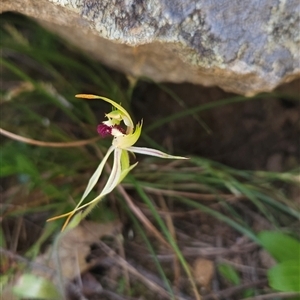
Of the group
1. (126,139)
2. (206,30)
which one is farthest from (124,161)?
(206,30)

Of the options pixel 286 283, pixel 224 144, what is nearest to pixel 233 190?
pixel 224 144

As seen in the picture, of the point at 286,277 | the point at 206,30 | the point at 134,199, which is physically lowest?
the point at 286,277

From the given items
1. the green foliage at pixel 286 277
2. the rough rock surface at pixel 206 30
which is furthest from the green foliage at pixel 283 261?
the rough rock surface at pixel 206 30

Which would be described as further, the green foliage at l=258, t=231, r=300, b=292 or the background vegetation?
the background vegetation

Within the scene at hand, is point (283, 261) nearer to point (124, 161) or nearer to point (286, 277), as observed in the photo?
point (286, 277)

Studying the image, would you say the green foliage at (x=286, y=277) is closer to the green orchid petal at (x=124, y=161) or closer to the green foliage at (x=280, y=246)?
the green foliage at (x=280, y=246)

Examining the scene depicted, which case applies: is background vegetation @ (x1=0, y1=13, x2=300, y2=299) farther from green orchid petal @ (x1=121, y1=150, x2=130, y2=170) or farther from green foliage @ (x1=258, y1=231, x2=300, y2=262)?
green orchid petal @ (x1=121, y1=150, x2=130, y2=170)

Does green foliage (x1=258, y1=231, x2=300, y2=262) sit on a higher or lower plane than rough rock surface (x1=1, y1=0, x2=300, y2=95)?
lower

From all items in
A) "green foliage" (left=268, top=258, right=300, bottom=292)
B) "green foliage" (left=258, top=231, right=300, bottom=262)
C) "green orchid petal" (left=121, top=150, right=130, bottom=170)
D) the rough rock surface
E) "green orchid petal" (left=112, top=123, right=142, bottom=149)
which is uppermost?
the rough rock surface

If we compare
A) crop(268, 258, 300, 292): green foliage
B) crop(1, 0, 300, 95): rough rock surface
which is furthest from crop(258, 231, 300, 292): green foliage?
crop(1, 0, 300, 95): rough rock surface
